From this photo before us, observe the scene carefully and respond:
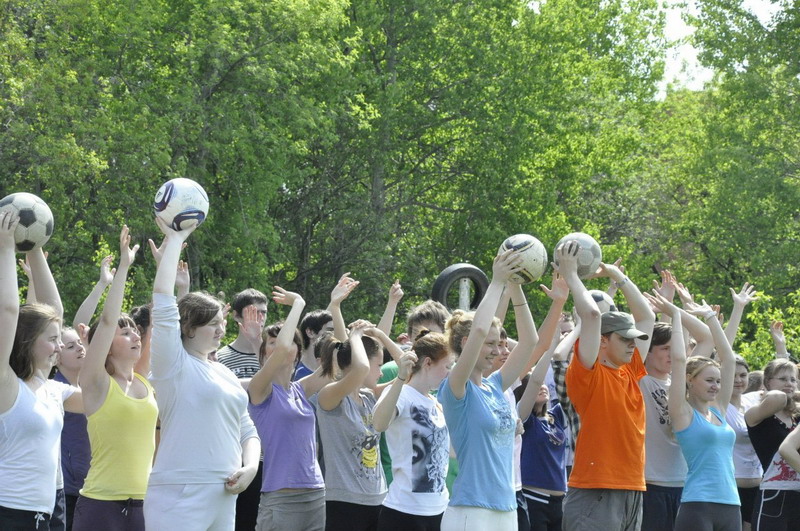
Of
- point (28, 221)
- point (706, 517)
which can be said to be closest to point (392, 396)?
point (706, 517)

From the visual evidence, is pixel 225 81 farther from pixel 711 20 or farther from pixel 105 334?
pixel 105 334

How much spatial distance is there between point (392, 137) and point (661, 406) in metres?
22.3

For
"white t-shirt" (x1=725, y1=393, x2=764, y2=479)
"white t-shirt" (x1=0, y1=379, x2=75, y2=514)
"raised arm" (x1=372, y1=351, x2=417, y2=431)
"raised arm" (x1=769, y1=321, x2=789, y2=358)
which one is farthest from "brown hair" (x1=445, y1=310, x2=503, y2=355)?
"raised arm" (x1=769, y1=321, x2=789, y2=358)

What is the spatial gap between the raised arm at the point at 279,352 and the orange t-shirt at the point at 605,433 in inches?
73.8

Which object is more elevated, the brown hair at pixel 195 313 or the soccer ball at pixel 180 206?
the soccer ball at pixel 180 206

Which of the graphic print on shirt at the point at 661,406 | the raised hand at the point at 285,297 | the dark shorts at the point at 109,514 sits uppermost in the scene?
the raised hand at the point at 285,297

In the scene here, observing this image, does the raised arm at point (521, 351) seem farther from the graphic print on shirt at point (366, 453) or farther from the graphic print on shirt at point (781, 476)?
the graphic print on shirt at point (781, 476)

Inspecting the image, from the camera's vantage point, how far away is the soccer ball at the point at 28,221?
7055 millimetres

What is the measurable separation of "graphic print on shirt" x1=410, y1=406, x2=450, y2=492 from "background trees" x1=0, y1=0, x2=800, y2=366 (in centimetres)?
1438

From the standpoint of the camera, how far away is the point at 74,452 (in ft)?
25.0

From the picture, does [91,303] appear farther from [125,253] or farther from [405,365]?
[405,365]

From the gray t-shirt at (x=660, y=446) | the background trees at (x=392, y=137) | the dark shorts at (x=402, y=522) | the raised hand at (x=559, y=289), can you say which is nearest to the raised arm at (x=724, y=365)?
the gray t-shirt at (x=660, y=446)

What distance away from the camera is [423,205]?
31.8m

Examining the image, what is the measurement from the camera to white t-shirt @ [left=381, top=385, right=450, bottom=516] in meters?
7.41
